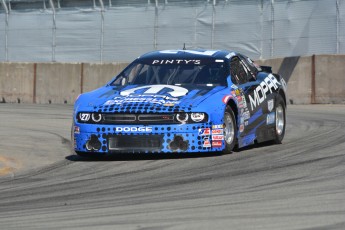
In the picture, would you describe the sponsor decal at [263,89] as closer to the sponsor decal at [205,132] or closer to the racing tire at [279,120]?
the racing tire at [279,120]

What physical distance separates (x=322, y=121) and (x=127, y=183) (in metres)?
8.79

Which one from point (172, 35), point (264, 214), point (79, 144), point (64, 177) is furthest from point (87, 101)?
point (172, 35)

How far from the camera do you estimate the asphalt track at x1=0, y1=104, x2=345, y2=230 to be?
23.2ft

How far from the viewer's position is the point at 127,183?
31.2 ft

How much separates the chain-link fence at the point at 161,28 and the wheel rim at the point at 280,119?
1572 centimetres

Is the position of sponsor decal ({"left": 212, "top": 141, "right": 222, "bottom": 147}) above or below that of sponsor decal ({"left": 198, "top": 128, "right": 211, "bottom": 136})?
below

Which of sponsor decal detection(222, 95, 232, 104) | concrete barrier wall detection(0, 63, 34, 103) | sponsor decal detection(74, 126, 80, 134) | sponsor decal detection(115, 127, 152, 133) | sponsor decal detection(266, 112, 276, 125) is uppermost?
sponsor decal detection(222, 95, 232, 104)

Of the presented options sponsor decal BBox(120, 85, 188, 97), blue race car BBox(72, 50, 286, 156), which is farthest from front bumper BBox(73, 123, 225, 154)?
sponsor decal BBox(120, 85, 188, 97)

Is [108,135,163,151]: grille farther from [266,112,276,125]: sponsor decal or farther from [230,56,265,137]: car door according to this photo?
[266,112,276,125]: sponsor decal

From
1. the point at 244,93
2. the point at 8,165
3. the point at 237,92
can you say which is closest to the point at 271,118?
the point at 244,93

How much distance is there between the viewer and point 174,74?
497 inches

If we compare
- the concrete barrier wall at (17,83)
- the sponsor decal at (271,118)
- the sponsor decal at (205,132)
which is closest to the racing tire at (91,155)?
the sponsor decal at (205,132)

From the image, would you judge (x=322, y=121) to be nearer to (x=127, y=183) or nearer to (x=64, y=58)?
(x=127, y=183)

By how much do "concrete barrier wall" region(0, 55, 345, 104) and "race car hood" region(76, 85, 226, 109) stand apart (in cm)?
1236
